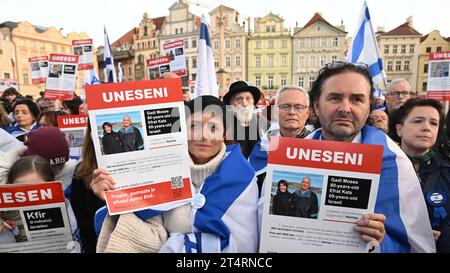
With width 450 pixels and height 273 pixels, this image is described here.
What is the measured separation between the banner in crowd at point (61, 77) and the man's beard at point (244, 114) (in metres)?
5.04

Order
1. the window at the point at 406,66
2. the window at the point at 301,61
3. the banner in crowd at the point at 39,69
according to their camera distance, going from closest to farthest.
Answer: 1. the banner in crowd at the point at 39,69
2. the window at the point at 406,66
3. the window at the point at 301,61

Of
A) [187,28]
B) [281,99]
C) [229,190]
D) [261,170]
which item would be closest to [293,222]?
[229,190]

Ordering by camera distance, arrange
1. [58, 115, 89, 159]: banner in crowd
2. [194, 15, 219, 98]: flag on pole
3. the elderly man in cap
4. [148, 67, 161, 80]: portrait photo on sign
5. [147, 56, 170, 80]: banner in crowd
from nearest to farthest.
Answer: the elderly man in cap < [58, 115, 89, 159]: banner in crowd < [194, 15, 219, 98]: flag on pole < [147, 56, 170, 80]: banner in crowd < [148, 67, 161, 80]: portrait photo on sign

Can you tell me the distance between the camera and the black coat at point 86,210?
1.95 metres

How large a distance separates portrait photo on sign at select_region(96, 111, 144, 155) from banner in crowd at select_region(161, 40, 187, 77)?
555 centimetres

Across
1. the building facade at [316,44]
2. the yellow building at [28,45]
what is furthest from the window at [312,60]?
the yellow building at [28,45]

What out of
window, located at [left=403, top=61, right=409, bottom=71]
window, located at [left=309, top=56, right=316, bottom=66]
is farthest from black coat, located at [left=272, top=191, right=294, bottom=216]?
window, located at [left=309, top=56, right=316, bottom=66]

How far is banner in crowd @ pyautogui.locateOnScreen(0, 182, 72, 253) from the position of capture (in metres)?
1.58

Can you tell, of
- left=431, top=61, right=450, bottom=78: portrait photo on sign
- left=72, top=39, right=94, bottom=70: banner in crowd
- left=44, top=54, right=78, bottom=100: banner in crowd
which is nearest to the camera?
left=431, top=61, right=450, bottom=78: portrait photo on sign

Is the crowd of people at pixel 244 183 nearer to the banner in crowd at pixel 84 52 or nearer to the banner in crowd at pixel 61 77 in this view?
the banner in crowd at pixel 61 77

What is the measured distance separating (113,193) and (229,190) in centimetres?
57

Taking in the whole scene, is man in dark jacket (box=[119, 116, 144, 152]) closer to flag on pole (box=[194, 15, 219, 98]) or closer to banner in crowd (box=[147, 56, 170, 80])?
flag on pole (box=[194, 15, 219, 98])
